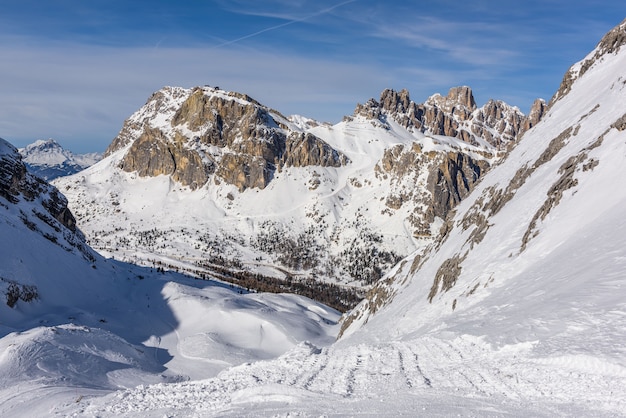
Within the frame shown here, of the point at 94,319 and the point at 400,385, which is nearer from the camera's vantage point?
the point at 400,385

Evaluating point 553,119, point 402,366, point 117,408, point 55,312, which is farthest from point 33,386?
point 553,119

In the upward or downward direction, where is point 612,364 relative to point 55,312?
upward

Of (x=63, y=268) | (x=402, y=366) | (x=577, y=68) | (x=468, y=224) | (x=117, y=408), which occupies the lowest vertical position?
(x=63, y=268)

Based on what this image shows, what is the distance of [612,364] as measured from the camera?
11820 mm

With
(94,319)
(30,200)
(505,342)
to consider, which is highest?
(30,200)

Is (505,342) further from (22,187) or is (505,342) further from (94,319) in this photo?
(22,187)

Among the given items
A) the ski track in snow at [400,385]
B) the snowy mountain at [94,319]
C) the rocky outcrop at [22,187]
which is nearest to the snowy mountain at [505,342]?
the ski track in snow at [400,385]

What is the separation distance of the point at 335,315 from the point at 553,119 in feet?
211

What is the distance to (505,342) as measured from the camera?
1634 cm

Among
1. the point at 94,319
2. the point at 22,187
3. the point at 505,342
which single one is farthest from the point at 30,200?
the point at 505,342

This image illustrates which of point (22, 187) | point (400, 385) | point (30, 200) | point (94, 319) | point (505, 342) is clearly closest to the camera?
point (400, 385)

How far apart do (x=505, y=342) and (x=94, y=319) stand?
6078 centimetres

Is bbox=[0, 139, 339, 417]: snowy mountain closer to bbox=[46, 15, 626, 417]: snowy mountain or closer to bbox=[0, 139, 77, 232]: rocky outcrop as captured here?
bbox=[0, 139, 77, 232]: rocky outcrop

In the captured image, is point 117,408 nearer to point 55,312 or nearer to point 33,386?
→ point 33,386
